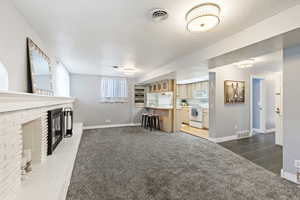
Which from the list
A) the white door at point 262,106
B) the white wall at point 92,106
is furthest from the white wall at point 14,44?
the white door at point 262,106

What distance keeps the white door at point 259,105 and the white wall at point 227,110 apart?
1.09 metres

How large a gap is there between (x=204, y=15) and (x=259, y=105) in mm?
5693

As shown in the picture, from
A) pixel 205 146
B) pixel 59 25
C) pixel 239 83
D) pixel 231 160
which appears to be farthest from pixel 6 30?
pixel 239 83

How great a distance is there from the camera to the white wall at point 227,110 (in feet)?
14.3

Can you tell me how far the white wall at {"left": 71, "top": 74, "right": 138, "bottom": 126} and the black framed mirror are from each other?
3.45m

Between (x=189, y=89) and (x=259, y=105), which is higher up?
(x=189, y=89)

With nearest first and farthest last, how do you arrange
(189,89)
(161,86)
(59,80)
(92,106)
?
(59,80) → (161,86) → (92,106) → (189,89)

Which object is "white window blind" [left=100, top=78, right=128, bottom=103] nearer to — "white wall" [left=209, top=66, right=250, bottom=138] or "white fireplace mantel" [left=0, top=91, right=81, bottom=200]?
"white wall" [left=209, top=66, right=250, bottom=138]

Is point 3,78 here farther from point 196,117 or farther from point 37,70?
point 196,117

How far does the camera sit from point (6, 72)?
1506 millimetres

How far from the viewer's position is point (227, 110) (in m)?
4.56

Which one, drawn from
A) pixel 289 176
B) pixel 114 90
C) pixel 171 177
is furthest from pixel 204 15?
pixel 114 90

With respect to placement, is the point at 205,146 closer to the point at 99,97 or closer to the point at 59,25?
the point at 59,25

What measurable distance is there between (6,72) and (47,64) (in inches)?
57.1
